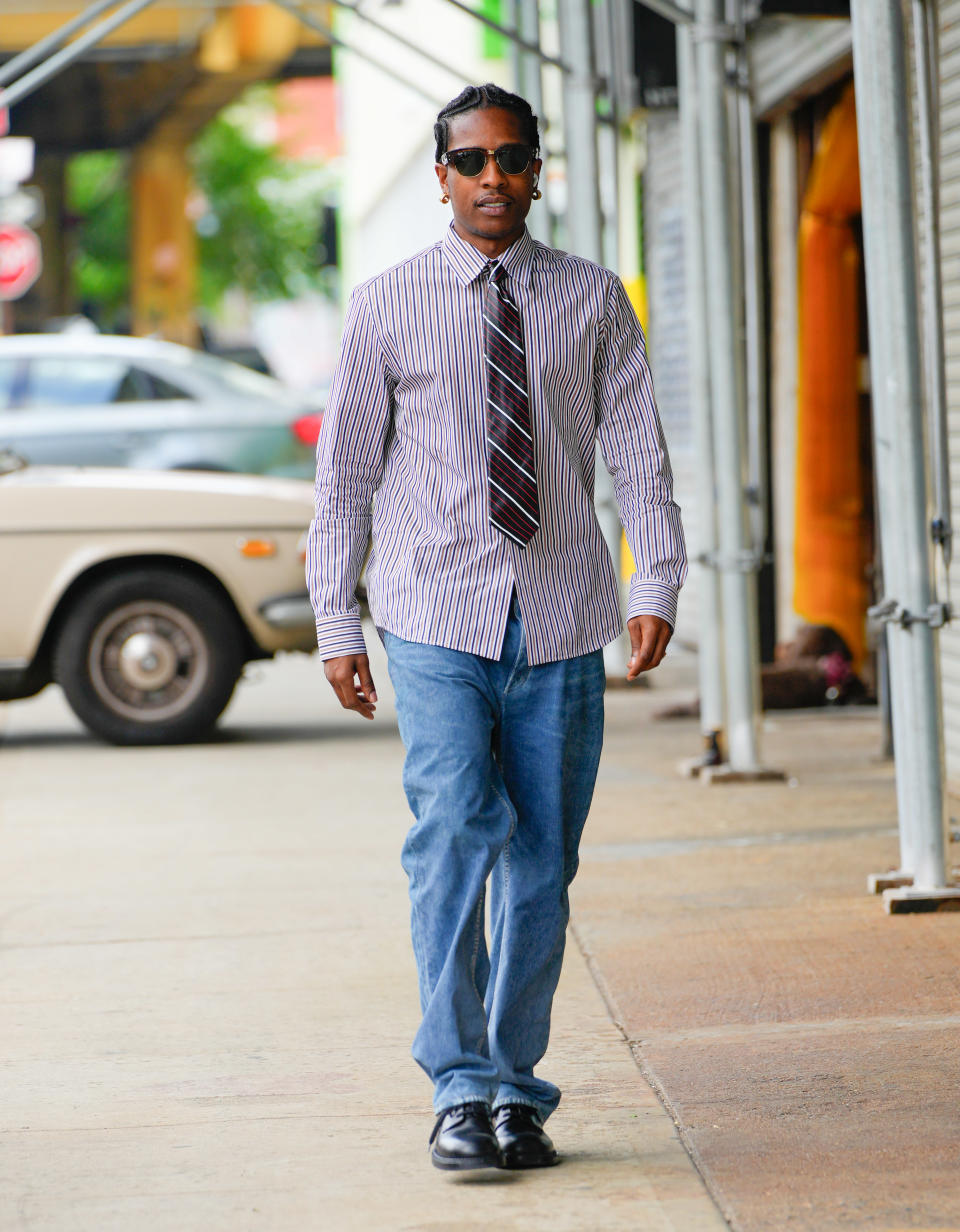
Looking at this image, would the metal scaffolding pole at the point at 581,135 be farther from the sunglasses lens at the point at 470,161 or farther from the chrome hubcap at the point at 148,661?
the sunglasses lens at the point at 470,161

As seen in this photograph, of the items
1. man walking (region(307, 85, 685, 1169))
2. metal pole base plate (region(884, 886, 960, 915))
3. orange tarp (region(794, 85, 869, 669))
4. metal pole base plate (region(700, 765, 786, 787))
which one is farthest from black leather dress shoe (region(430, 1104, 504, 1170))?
orange tarp (region(794, 85, 869, 669))

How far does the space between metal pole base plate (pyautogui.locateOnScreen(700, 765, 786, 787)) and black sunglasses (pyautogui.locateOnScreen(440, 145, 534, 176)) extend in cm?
482

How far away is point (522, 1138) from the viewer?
3.94 m

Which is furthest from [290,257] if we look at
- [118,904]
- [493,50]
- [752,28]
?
[118,904]

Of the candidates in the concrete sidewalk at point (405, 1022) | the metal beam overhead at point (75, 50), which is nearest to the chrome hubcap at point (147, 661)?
the concrete sidewalk at point (405, 1022)

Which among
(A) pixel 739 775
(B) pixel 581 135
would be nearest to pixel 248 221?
(B) pixel 581 135

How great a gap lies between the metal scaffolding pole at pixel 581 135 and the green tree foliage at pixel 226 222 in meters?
36.4

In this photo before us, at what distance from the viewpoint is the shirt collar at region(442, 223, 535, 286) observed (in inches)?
153

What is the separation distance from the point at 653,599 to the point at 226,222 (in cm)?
4799

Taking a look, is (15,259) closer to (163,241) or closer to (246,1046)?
(163,241)

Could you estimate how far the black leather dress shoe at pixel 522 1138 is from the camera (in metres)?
3.93

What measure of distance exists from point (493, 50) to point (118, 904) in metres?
18.5

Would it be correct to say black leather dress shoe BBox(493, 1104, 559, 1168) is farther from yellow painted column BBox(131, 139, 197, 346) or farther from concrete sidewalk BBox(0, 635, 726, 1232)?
yellow painted column BBox(131, 139, 197, 346)

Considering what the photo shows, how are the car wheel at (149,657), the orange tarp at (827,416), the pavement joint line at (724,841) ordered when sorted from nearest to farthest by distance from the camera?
the pavement joint line at (724,841), the car wheel at (149,657), the orange tarp at (827,416)
